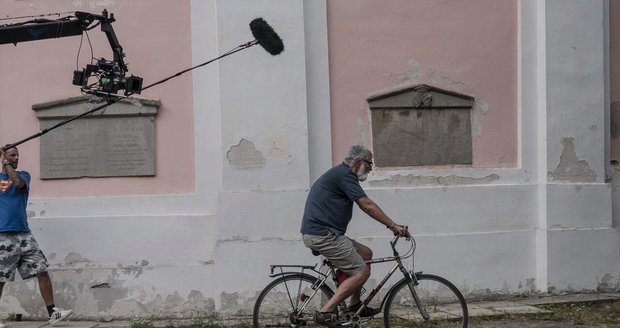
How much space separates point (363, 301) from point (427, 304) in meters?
0.56

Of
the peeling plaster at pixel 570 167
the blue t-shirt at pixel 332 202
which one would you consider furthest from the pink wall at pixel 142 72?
the peeling plaster at pixel 570 167

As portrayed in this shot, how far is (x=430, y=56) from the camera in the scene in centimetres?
953

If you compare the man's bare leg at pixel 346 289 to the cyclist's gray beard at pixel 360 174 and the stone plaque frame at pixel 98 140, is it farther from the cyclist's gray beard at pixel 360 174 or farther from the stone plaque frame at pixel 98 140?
the stone plaque frame at pixel 98 140

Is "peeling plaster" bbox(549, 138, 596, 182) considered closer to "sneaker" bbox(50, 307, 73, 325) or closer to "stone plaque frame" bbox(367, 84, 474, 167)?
"stone plaque frame" bbox(367, 84, 474, 167)

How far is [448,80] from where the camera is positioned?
959 centimetres

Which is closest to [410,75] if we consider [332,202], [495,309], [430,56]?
[430,56]

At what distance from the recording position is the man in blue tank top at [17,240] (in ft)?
26.4

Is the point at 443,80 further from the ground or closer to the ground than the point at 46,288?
further from the ground

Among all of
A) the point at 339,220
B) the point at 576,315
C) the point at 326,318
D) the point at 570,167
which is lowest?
the point at 576,315

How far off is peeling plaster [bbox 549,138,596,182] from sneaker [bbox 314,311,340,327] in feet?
12.7

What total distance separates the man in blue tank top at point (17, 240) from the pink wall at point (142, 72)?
3.54 feet

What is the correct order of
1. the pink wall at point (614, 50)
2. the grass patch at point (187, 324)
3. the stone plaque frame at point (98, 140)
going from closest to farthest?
the grass patch at point (187, 324) → the stone plaque frame at point (98, 140) → the pink wall at point (614, 50)

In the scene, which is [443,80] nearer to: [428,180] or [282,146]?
[428,180]

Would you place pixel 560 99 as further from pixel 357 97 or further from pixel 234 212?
pixel 234 212
